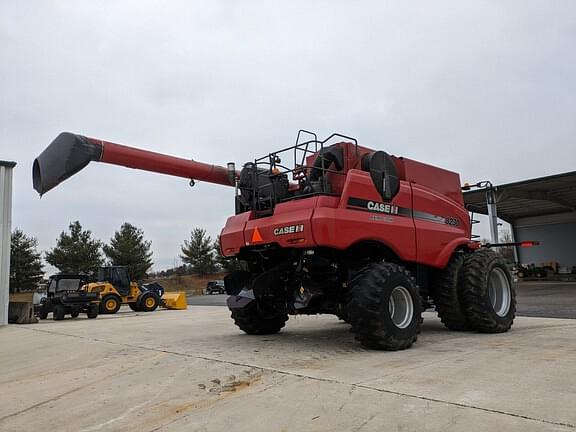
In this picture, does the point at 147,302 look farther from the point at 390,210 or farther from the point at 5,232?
the point at 390,210

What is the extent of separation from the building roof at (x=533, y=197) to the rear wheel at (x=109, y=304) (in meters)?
16.0

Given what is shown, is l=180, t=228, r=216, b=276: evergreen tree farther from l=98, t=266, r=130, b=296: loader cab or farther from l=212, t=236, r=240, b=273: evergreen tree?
l=98, t=266, r=130, b=296: loader cab

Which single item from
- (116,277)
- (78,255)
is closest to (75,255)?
(78,255)

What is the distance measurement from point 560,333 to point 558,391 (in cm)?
430

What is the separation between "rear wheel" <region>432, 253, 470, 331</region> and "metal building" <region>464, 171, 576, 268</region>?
68.6ft

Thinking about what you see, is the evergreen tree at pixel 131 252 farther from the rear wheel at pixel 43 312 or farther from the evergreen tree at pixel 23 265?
the rear wheel at pixel 43 312

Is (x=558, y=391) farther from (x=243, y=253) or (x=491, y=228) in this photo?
(x=491, y=228)

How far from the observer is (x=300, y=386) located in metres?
4.61

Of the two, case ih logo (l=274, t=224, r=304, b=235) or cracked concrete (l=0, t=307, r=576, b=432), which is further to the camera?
case ih logo (l=274, t=224, r=304, b=235)

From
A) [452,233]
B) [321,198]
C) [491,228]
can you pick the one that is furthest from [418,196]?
[491,228]

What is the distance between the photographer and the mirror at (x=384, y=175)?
7.23m

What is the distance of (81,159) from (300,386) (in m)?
4.27

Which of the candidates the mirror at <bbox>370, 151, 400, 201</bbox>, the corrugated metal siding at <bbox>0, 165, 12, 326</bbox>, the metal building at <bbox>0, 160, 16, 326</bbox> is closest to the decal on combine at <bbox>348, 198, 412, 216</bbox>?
the mirror at <bbox>370, 151, 400, 201</bbox>

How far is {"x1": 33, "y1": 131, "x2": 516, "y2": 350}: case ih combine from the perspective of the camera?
6.58 m
